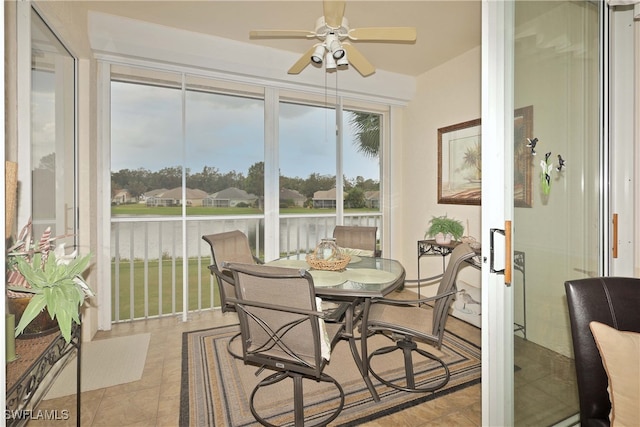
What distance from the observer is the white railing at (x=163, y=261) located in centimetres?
357

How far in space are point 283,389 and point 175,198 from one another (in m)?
2.31

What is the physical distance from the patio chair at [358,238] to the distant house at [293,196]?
835mm

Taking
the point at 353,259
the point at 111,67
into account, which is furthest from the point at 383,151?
the point at 111,67

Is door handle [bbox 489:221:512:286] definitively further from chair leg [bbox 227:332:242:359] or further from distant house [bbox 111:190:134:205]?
distant house [bbox 111:190:134:205]

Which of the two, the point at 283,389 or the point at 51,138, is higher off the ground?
the point at 51,138

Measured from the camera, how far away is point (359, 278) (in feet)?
7.27

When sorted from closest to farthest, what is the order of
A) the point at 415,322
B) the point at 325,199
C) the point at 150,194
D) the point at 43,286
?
the point at 43,286
the point at 415,322
the point at 150,194
the point at 325,199

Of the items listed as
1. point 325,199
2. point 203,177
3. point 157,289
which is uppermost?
point 203,177

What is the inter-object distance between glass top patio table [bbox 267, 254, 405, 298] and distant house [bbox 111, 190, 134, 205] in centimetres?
181

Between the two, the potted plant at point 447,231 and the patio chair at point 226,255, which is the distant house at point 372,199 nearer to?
the potted plant at point 447,231

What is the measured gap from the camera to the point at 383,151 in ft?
15.4

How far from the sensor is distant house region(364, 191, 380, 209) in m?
4.59

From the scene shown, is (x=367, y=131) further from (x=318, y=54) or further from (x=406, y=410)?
(x=406, y=410)

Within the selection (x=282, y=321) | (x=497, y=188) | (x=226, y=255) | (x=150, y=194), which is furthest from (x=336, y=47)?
(x=150, y=194)
